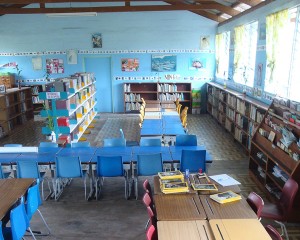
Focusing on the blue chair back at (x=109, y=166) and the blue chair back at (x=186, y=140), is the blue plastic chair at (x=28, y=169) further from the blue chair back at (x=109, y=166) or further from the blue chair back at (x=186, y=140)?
the blue chair back at (x=186, y=140)

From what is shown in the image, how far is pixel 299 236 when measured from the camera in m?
4.09

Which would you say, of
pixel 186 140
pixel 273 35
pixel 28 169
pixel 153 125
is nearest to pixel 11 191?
pixel 28 169

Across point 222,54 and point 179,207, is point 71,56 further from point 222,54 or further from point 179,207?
point 179,207

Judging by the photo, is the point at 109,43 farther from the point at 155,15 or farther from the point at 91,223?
the point at 91,223

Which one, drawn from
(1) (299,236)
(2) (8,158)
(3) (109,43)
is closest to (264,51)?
(1) (299,236)

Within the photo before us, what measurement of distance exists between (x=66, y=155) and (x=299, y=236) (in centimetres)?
390

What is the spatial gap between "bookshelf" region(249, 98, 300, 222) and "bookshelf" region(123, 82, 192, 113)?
6.77 meters

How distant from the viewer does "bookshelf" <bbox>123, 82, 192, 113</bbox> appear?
492 inches

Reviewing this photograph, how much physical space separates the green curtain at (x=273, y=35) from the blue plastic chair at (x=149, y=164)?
3.46 m

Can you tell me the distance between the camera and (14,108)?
34.9 ft

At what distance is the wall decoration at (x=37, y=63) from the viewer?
12500mm

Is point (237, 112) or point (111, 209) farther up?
point (237, 112)

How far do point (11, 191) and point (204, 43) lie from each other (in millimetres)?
10223

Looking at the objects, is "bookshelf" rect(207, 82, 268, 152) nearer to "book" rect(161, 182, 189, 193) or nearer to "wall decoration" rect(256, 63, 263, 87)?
"wall decoration" rect(256, 63, 263, 87)
